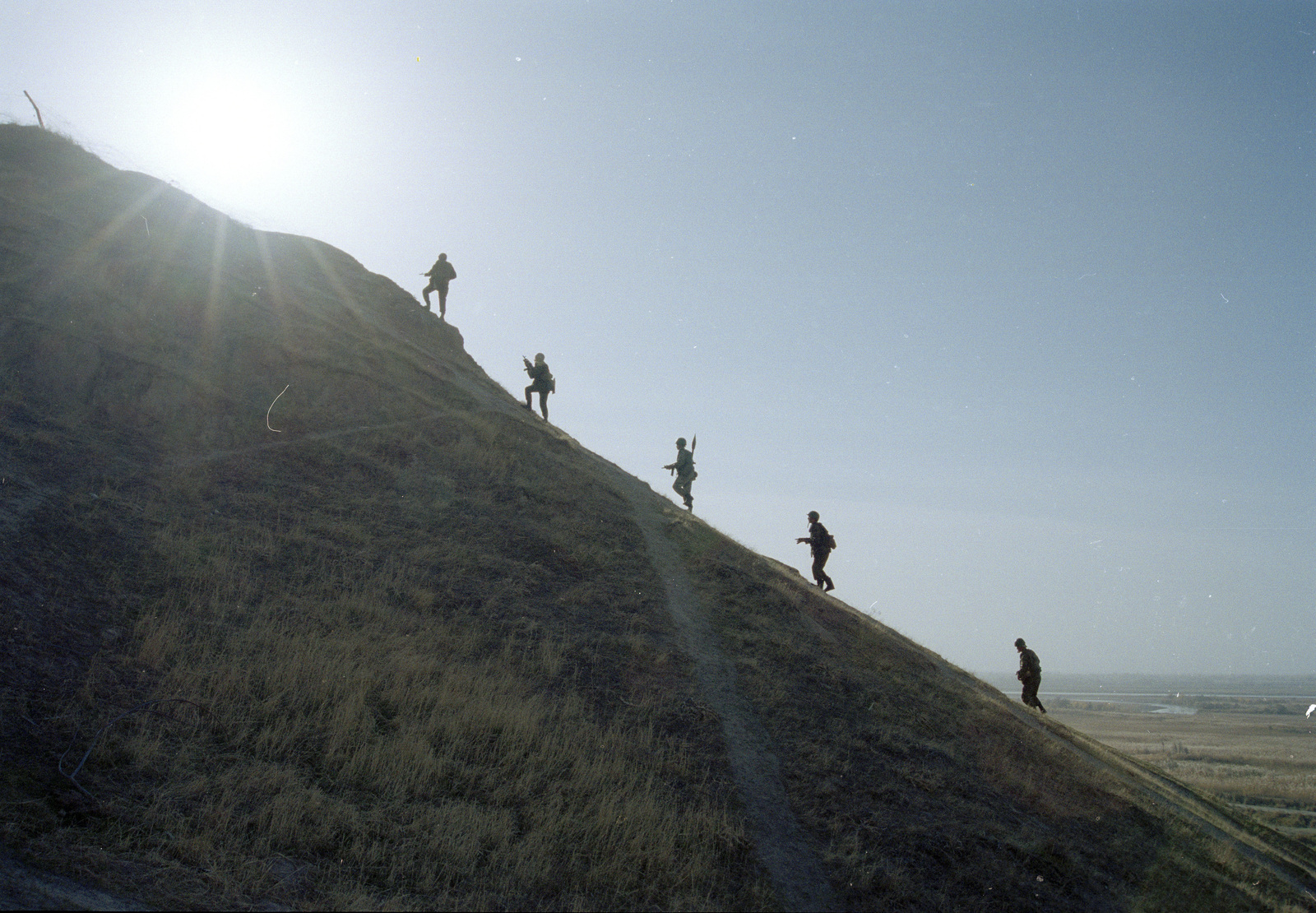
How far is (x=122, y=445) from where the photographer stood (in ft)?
43.2

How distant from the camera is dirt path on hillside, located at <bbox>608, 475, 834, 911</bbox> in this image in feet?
24.8

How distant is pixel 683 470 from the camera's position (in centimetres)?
2123

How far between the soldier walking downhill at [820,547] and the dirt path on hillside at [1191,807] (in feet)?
15.6

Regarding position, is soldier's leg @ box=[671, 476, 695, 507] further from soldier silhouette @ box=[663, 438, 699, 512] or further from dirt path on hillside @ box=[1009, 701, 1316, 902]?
dirt path on hillside @ box=[1009, 701, 1316, 902]

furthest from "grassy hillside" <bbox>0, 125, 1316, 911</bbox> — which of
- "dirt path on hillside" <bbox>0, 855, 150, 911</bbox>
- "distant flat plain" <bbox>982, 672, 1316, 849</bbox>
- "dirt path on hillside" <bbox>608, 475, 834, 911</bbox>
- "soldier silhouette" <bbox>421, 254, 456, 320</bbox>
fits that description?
"distant flat plain" <bbox>982, 672, 1316, 849</bbox>

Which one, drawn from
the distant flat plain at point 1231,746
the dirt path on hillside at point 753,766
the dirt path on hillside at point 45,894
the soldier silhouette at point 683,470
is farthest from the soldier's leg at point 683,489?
the dirt path on hillside at point 45,894

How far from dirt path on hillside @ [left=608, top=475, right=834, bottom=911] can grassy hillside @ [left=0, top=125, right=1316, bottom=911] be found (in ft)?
0.15

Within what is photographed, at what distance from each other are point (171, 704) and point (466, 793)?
3.04 m

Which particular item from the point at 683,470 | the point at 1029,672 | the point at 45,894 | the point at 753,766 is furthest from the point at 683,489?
the point at 45,894

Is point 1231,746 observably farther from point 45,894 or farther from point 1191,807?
point 45,894

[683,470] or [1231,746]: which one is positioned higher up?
[683,470]

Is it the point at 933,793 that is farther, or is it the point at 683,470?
the point at 683,470

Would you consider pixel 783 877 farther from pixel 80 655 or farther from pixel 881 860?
pixel 80 655

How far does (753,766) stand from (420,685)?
13.7ft
